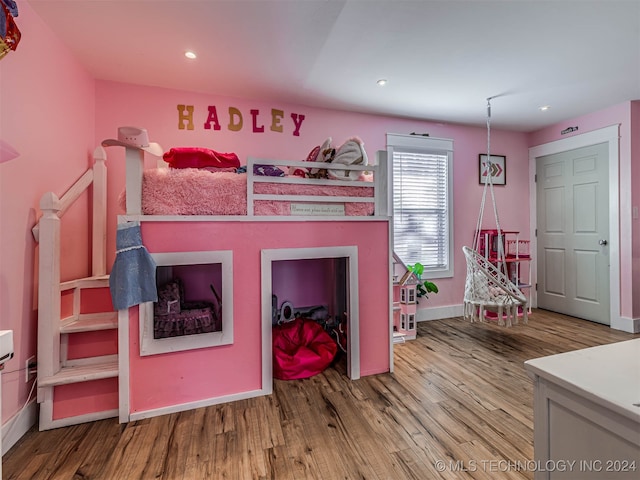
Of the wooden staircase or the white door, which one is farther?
the white door

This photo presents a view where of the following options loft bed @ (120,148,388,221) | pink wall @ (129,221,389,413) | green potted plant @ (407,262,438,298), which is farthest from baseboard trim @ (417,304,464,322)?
loft bed @ (120,148,388,221)

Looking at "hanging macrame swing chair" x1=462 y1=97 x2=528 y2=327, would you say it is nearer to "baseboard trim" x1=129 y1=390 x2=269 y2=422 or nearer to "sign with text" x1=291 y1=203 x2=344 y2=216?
"sign with text" x1=291 y1=203 x2=344 y2=216

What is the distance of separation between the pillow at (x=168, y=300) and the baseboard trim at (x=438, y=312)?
2.80m

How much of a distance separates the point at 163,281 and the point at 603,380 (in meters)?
2.23

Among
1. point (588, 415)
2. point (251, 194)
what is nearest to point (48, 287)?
point (251, 194)

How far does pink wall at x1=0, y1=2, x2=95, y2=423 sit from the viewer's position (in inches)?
58.9

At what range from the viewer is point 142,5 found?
5.57 ft

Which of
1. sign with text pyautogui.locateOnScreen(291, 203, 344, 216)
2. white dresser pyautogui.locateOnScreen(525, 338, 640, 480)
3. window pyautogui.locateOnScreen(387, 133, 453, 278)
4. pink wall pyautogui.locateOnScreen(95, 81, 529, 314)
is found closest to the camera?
white dresser pyautogui.locateOnScreen(525, 338, 640, 480)

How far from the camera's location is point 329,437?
1.53 m

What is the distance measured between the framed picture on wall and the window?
517 millimetres

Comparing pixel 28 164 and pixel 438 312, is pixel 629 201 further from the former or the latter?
pixel 28 164

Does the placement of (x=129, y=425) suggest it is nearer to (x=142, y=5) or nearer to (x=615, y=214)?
(x=142, y=5)

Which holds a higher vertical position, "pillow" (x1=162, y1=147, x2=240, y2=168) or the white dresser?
"pillow" (x1=162, y1=147, x2=240, y2=168)

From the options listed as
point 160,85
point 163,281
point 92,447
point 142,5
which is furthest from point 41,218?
point 160,85
